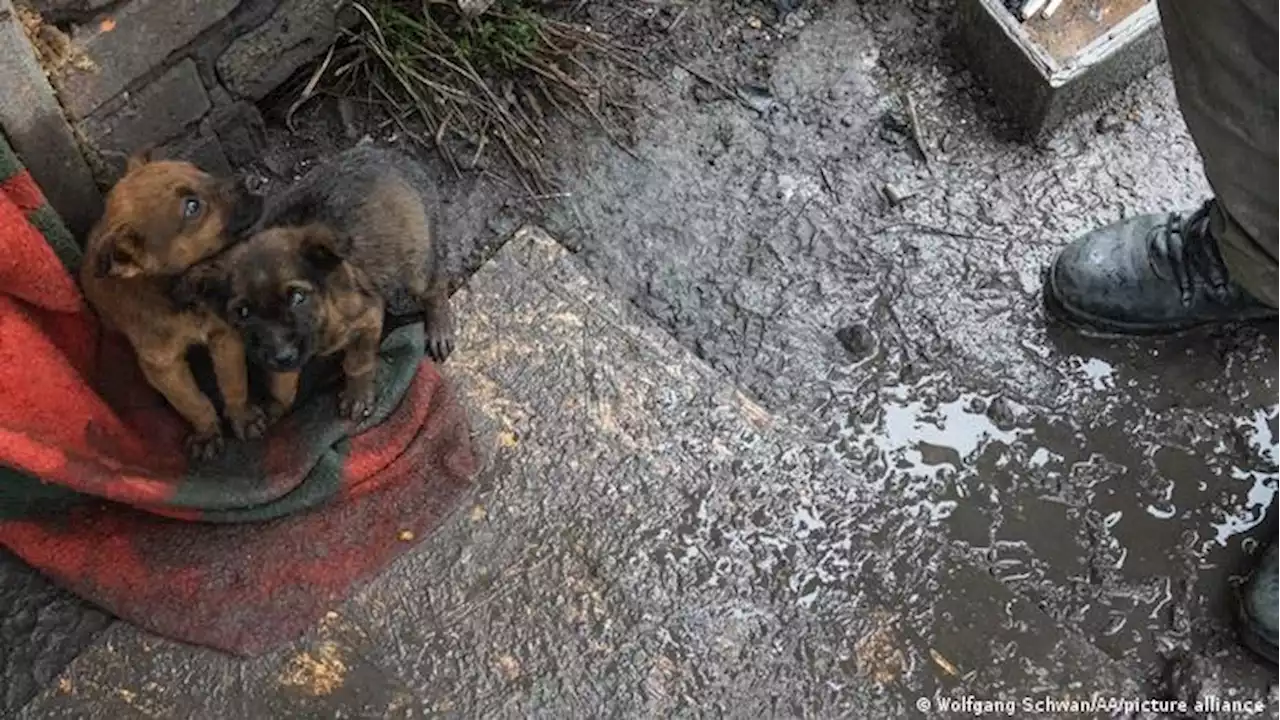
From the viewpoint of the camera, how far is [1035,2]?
3.90m

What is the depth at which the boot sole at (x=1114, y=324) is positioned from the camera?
3584mm

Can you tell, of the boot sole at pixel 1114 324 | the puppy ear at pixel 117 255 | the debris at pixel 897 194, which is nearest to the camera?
the puppy ear at pixel 117 255

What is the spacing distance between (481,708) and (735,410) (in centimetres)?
91

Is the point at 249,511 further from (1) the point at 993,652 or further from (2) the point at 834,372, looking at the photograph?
(1) the point at 993,652

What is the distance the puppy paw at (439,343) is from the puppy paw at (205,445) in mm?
532

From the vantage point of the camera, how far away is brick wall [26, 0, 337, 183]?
3.26m

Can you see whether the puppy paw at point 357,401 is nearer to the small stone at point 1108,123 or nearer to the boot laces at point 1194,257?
the boot laces at point 1194,257

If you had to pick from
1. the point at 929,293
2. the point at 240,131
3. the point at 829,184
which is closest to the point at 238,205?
the point at 240,131

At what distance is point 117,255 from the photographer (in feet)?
9.66

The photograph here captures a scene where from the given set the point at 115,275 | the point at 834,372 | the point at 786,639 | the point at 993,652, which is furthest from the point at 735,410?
the point at 115,275

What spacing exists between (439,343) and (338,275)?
1.35 feet

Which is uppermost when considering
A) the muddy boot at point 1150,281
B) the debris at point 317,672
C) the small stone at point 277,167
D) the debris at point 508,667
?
the small stone at point 277,167

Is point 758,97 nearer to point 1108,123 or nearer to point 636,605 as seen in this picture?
point 1108,123

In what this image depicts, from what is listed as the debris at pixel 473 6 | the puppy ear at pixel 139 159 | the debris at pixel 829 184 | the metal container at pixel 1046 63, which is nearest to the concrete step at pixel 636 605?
the debris at pixel 829 184
